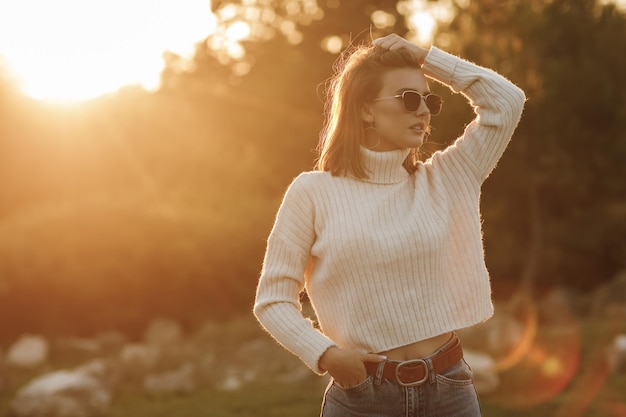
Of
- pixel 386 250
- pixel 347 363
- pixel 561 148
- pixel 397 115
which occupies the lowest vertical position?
pixel 347 363

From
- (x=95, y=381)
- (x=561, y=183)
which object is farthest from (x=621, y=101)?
(x=95, y=381)

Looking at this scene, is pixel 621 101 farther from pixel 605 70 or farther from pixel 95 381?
pixel 95 381

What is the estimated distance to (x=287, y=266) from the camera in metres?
2.88

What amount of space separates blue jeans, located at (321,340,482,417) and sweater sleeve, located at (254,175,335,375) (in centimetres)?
22

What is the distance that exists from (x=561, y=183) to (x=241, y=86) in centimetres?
899

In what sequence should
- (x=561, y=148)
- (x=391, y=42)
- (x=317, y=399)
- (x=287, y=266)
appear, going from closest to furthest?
(x=287, y=266)
(x=391, y=42)
(x=317, y=399)
(x=561, y=148)

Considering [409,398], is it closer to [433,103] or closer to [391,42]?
[433,103]

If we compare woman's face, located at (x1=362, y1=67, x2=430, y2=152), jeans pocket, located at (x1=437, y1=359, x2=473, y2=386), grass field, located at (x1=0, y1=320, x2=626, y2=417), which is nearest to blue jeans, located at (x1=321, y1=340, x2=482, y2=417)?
jeans pocket, located at (x1=437, y1=359, x2=473, y2=386)

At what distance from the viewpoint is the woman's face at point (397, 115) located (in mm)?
2932

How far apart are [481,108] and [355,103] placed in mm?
464

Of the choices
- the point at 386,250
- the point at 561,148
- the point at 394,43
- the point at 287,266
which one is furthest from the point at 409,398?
the point at 561,148

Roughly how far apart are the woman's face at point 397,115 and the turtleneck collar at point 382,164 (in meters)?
0.05

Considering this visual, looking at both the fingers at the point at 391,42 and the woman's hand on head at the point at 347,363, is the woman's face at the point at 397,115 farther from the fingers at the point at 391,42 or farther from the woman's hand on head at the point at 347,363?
the woman's hand on head at the point at 347,363

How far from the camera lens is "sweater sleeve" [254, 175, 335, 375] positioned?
2867mm
